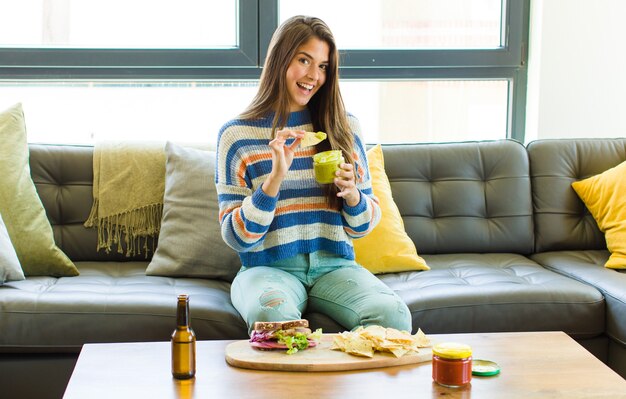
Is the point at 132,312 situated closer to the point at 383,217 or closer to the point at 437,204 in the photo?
the point at 383,217

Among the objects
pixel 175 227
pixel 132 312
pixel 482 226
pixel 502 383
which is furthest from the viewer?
pixel 482 226

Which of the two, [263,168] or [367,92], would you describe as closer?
[263,168]

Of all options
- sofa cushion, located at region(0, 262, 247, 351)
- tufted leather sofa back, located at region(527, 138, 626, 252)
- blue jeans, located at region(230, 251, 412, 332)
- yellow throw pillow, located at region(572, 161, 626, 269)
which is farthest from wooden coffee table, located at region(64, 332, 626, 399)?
tufted leather sofa back, located at region(527, 138, 626, 252)

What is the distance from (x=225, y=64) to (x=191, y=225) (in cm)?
90

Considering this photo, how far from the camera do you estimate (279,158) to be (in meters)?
2.23

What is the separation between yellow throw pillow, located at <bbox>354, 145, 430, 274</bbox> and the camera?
9.23 ft

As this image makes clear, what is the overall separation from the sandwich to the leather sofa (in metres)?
0.46

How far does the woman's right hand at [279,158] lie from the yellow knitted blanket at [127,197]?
826 millimetres

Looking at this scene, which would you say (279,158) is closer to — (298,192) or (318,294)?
(298,192)

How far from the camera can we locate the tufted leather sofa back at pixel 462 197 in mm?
3125

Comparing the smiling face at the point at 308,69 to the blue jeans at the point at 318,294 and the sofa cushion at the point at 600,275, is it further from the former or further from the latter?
the sofa cushion at the point at 600,275

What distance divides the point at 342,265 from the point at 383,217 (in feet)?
1.52

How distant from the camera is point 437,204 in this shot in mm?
3152

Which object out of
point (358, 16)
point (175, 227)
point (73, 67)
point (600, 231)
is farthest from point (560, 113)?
point (73, 67)
